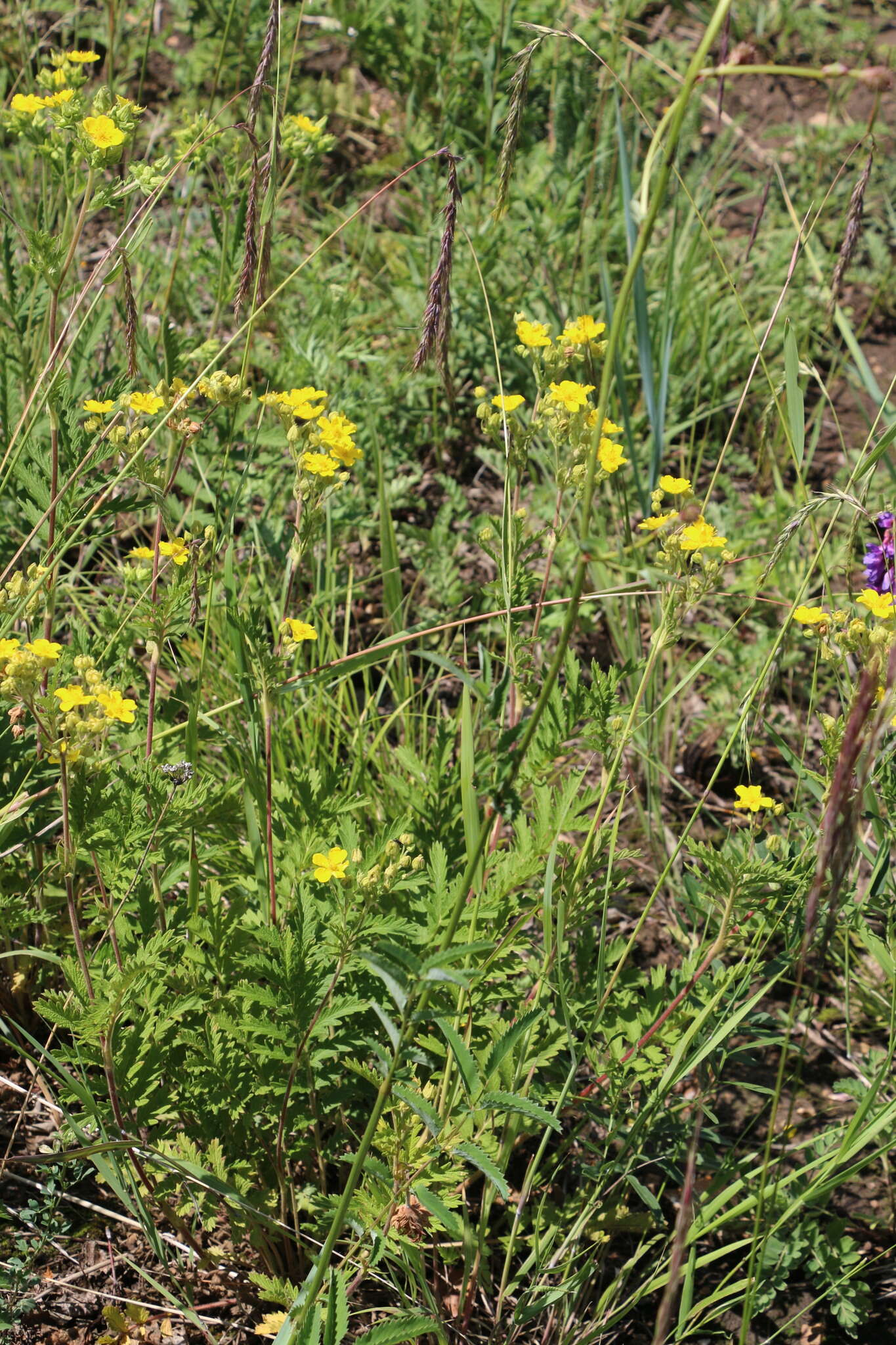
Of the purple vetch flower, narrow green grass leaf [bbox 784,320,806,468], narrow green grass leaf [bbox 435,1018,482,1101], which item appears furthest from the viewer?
the purple vetch flower

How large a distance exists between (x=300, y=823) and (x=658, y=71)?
386cm

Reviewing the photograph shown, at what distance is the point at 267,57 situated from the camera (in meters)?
1.73

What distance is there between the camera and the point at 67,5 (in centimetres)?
363

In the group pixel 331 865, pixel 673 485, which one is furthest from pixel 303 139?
pixel 331 865

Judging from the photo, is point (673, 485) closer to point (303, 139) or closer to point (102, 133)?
point (102, 133)

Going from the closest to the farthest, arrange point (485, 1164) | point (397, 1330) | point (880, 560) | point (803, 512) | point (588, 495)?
point (588, 495)
point (485, 1164)
point (397, 1330)
point (803, 512)
point (880, 560)

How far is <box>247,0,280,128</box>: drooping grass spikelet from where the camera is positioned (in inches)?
66.7

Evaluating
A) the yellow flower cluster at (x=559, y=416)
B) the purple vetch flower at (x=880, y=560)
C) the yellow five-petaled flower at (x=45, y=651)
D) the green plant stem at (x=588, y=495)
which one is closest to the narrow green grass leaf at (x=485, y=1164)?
the green plant stem at (x=588, y=495)

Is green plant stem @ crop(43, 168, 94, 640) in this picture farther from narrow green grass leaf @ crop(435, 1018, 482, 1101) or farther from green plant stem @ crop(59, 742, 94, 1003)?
narrow green grass leaf @ crop(435, 1018, 482, 1101)

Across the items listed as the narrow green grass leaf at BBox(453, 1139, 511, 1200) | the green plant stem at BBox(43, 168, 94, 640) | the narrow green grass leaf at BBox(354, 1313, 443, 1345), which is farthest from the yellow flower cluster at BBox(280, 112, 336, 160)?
the narrow green grass leaf at BBox(354, 1313, 443, 1345)

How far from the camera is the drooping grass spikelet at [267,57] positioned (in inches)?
66.7

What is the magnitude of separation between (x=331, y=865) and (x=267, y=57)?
1238 mm

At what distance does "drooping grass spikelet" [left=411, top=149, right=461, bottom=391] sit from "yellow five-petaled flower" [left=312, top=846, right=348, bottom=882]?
0.68m

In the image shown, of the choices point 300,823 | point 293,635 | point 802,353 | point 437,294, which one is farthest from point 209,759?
point 802,353
